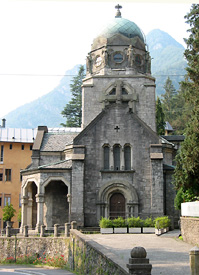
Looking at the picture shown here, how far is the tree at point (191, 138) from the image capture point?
1001 inches

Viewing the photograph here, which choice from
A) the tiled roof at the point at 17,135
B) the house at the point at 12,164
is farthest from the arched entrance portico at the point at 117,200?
the tiled roof at the point at 17,135

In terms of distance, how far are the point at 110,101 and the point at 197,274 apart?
32.7 meters

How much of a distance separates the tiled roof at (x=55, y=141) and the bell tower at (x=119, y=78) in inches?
143

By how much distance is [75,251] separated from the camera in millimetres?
22641

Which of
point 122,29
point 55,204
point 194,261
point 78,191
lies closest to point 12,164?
point 55,204

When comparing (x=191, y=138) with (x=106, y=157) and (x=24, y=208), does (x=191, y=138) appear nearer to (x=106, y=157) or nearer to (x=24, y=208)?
(x=106, y=157)

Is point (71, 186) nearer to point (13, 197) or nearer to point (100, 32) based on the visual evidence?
point (100, 32)

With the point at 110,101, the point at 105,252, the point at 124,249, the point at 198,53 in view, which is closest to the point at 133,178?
the point at 110,101

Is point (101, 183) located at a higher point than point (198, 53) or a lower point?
lower

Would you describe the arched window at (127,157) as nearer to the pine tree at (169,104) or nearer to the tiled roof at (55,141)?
the tiled roof at (55,141)

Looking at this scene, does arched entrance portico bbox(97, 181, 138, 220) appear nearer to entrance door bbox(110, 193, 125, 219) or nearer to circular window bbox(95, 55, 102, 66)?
entrance door bbox(110, 193, 125, 219)

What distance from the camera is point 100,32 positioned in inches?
1731

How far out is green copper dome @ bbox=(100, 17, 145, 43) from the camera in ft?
142

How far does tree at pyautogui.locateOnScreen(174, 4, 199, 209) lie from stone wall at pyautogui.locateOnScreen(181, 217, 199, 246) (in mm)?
2761
